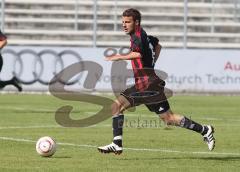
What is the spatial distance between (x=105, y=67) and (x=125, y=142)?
1636 centimetres

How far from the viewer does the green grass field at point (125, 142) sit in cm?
1034

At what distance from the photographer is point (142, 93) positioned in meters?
11.7

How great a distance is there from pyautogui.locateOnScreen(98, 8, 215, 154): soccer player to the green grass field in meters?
0.33

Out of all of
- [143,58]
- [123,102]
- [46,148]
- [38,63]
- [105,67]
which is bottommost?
[105,67]

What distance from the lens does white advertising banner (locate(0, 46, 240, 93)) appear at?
1164 inches

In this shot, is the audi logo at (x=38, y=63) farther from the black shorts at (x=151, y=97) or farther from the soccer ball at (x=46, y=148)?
the soccer ball at (x=46, y=148)

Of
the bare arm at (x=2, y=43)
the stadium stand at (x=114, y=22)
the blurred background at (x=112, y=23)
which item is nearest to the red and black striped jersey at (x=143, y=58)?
the bare arm at (x=2, y=43)

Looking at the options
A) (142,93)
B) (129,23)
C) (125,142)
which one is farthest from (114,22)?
(129,23)

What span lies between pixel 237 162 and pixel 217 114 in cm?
995

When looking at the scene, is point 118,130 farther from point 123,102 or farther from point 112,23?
point 112,23

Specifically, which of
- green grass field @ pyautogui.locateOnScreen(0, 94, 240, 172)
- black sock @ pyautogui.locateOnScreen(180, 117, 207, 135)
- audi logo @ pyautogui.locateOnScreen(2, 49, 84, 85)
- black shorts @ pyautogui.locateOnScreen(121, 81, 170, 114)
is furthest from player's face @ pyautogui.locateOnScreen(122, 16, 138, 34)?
audi logo @ pyautogui.locateOnScreen(2, 49, 84, 85)

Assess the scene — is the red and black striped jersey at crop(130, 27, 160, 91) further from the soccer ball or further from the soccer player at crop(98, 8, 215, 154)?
the soccer ball

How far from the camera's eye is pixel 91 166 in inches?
399

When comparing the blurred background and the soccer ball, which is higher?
the soccer ball
